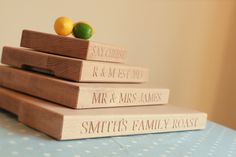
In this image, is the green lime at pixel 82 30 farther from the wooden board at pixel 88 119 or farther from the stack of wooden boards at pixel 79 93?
the wooden board at pixel 88 119

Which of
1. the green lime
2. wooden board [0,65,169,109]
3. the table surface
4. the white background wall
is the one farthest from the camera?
the white background wall

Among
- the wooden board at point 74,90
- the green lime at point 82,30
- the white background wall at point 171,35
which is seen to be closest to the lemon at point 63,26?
the green lime at point 82,30

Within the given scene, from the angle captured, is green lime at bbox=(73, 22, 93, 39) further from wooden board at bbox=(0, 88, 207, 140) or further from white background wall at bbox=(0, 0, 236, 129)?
white background wall at bbox=(0, 0, 236, 129)

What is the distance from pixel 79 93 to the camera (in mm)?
673

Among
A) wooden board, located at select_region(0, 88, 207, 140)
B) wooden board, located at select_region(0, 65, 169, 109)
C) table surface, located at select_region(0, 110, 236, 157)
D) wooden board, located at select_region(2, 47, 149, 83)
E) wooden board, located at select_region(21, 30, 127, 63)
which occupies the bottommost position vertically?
table surface, located at select_region(0, 110, 236, 157)

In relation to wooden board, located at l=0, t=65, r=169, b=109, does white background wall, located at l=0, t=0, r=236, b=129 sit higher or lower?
higher

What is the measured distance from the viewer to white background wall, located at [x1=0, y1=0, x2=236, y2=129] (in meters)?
1.16

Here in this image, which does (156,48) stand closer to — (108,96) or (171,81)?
(171,81)

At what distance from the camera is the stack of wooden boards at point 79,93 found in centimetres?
65

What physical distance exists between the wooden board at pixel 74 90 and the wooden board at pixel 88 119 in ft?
0.05

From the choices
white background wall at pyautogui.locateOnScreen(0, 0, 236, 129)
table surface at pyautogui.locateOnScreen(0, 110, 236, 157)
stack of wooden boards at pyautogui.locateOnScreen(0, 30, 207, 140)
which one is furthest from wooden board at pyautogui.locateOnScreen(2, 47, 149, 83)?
white background wall at pyautogui.locateOnScreen(0, 0, 236, 129)

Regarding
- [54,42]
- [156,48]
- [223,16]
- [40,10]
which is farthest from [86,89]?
[223,16]

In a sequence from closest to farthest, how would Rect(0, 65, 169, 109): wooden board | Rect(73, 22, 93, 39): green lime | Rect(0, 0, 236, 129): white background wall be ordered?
Rect(0, 65, 169, 109): wooden board
Rect(73, 22, 93, 39): green lime
Rect(0, 0, 236, 129): white background wall

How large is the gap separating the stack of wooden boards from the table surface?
17 mm
